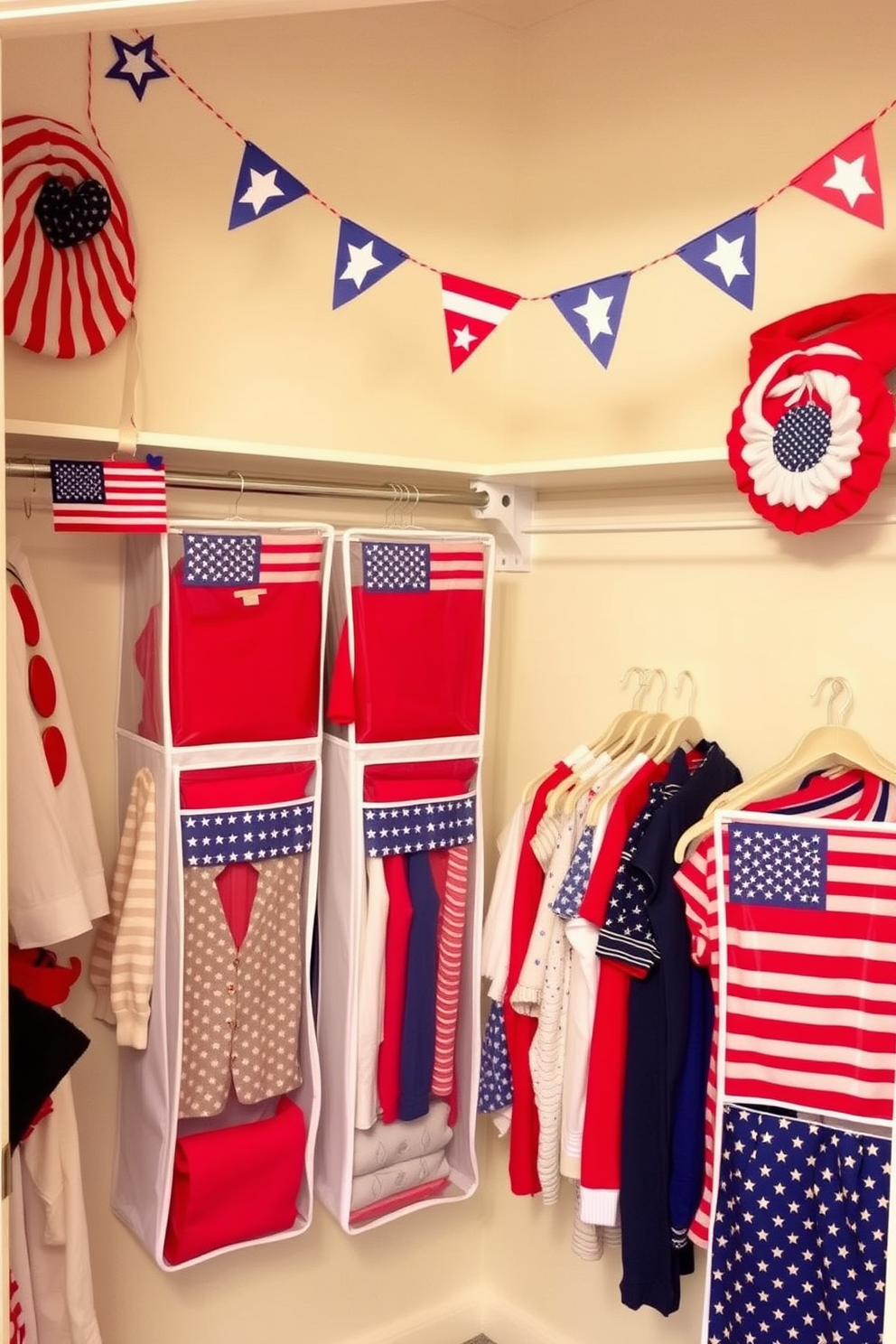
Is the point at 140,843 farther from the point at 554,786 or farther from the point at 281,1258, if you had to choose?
the point at 281,1258

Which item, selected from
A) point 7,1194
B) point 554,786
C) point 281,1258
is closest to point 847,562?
point 554,786

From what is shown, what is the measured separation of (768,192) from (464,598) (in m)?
0.92

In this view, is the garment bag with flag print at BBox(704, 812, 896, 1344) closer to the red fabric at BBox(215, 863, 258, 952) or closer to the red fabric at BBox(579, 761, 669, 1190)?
the red fabric at BBox(579, 761, 669, 1190)

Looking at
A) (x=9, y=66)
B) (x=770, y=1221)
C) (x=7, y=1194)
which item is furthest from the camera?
(x=9, y=66)

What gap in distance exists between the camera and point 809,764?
1.95 m

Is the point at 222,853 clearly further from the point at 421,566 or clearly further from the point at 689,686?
the point at 689,686

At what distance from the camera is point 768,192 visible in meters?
2.20

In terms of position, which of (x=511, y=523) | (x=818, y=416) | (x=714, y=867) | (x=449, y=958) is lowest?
(x=449, y=958)

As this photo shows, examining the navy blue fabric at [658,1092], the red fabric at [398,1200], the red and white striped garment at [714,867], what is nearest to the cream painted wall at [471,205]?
the red and white striped garment at [714,867]

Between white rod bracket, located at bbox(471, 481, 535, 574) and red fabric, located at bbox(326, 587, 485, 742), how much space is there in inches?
13.7

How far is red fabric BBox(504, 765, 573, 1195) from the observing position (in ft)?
7.30

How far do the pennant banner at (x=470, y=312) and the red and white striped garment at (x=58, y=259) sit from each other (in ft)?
1.88

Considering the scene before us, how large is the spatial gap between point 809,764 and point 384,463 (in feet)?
3.09

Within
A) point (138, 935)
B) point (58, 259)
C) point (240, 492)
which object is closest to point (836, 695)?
point (240, 492)
